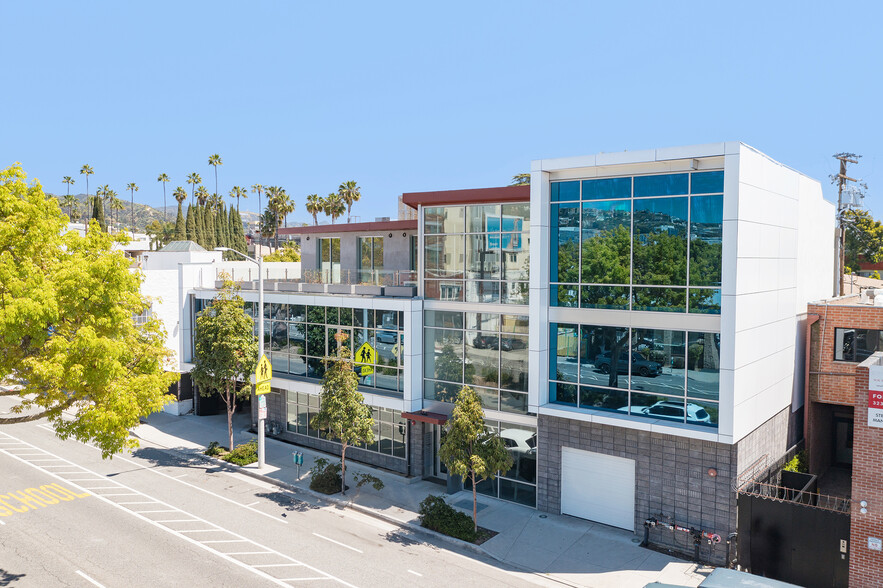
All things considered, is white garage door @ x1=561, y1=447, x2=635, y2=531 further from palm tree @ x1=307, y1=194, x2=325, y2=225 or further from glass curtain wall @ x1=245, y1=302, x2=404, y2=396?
palm tree @ x1=307, y1=194, x2=325, y2=225

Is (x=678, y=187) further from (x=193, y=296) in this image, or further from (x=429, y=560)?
(x=193, y=296)

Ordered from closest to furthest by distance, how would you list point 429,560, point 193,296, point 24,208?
1. point 24,208
2. point 429,560
3. point 193,296

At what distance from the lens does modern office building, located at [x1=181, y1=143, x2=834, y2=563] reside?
18719 mm

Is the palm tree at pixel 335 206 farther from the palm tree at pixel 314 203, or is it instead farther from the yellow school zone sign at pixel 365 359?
the yellow school zone sign at pixel 365 359

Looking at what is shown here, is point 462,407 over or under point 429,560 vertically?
over

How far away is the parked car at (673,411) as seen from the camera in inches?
750

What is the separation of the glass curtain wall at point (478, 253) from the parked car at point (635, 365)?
346 centimetres

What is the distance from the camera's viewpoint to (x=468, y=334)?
24.0 m

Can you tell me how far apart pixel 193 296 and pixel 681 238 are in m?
25.6

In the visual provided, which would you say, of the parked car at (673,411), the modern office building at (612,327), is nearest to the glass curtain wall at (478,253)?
the modern office building at (612,327)

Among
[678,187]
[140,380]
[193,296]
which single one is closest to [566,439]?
[678,187]

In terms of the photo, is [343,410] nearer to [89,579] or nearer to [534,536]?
[534,536]

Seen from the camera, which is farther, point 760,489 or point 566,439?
point 566,439

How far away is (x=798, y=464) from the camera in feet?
77.9
